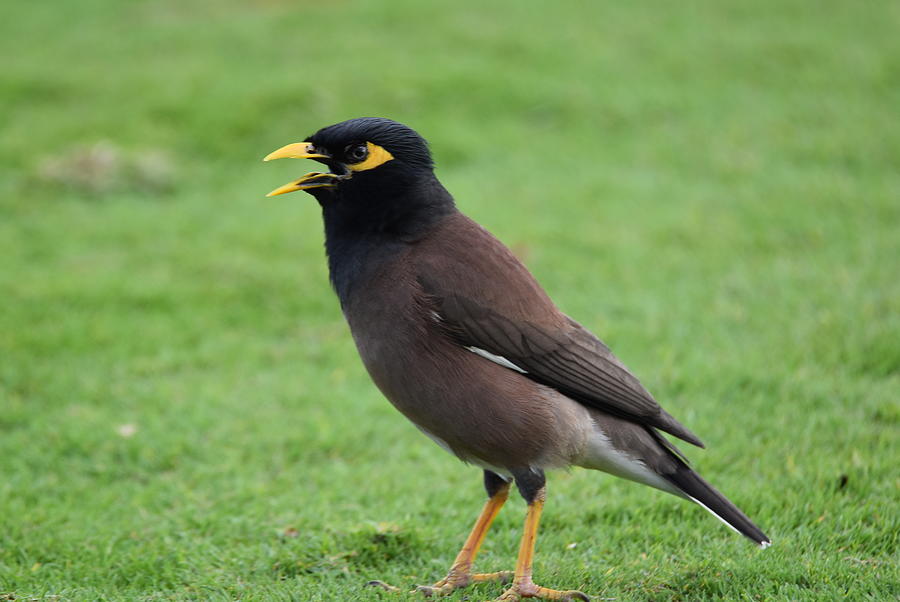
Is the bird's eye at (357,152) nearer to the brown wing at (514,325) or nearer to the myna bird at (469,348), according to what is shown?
the myna bird at (469,348)

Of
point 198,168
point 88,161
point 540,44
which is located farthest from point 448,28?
point 88,161

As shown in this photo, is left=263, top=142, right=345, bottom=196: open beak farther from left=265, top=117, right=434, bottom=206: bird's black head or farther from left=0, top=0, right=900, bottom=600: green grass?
left=0, top=0, right=900, bottom=600: green grass

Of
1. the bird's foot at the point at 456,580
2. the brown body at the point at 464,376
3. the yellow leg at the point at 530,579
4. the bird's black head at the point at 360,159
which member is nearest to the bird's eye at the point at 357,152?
the bird's black head at the point at 360,159

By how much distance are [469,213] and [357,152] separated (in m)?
4.83

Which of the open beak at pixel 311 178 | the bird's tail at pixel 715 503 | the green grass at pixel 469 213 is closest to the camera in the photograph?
the bird's tail at pixel 715 503

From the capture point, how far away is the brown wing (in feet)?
13.9

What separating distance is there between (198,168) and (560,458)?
7309 mm

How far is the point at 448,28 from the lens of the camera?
44.0 feet

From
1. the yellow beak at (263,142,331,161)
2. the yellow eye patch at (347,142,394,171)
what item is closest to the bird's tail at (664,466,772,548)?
the yellow eye patch at (347,142,394,171)

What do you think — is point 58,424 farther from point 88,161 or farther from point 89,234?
point 88,161

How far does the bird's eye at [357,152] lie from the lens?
4.37 m

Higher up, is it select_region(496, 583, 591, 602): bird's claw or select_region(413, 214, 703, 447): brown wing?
select_region(413, 214, 703, 447): brown wing

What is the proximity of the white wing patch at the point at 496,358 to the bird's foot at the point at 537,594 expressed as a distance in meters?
0.89

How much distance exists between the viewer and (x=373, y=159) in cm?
438
